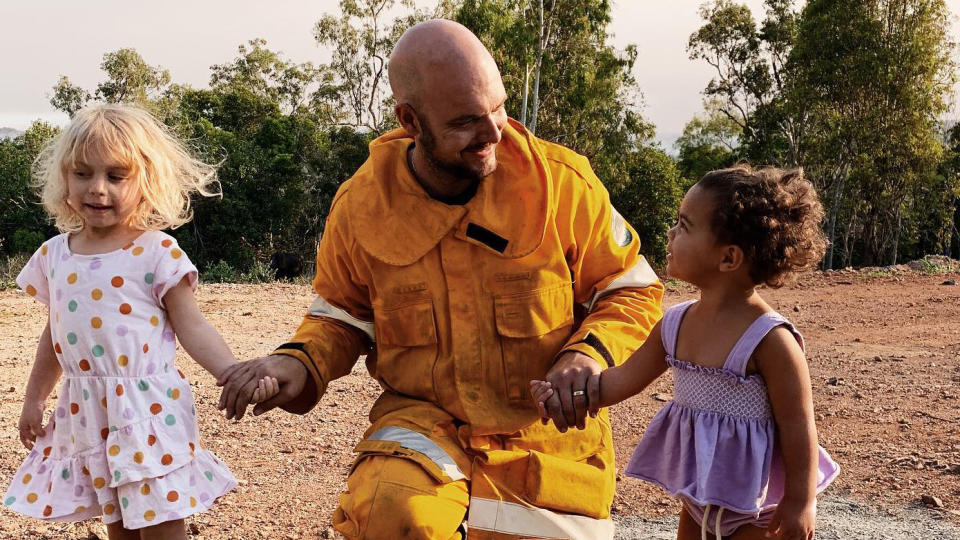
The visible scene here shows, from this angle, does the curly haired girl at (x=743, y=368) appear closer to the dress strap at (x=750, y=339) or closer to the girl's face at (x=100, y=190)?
the dress strap at (x=750, y=339)

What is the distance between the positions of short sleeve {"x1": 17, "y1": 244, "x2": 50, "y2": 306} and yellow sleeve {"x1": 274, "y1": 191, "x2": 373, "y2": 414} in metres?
0.80

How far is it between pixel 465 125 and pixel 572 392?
0.87 m

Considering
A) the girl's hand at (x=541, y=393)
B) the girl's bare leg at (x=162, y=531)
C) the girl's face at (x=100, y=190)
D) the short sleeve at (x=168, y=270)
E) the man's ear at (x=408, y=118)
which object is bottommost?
the girl's bare leg at (x=162, y=531)

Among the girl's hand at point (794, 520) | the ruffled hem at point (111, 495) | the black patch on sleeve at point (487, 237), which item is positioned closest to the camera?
the girl's hand at point (794, 520)

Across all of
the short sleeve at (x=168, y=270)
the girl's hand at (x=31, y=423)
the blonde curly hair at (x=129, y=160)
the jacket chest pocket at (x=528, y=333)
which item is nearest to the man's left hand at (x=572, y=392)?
the jacket chest pocket at (x=528, y=333)

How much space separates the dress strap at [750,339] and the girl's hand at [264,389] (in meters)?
1.30

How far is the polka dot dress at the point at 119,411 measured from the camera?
2.75m

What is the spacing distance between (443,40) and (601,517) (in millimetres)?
1538

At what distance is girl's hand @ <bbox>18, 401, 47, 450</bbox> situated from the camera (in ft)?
9.73

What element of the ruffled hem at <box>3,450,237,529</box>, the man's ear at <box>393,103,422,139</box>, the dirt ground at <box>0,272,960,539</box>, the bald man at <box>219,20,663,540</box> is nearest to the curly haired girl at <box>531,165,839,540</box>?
the bald man at <box>219,20,663,540</box>

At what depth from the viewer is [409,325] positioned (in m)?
2.99

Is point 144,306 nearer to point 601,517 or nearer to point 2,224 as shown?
point 601,517

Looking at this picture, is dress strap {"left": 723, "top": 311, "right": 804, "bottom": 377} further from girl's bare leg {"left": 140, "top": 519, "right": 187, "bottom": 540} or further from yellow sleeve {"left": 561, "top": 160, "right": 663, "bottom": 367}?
girl's bare leg {"left": 140, "top": 519, "right": 187, "bottom": 540}

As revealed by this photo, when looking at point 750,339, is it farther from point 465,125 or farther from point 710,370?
point 465,125
